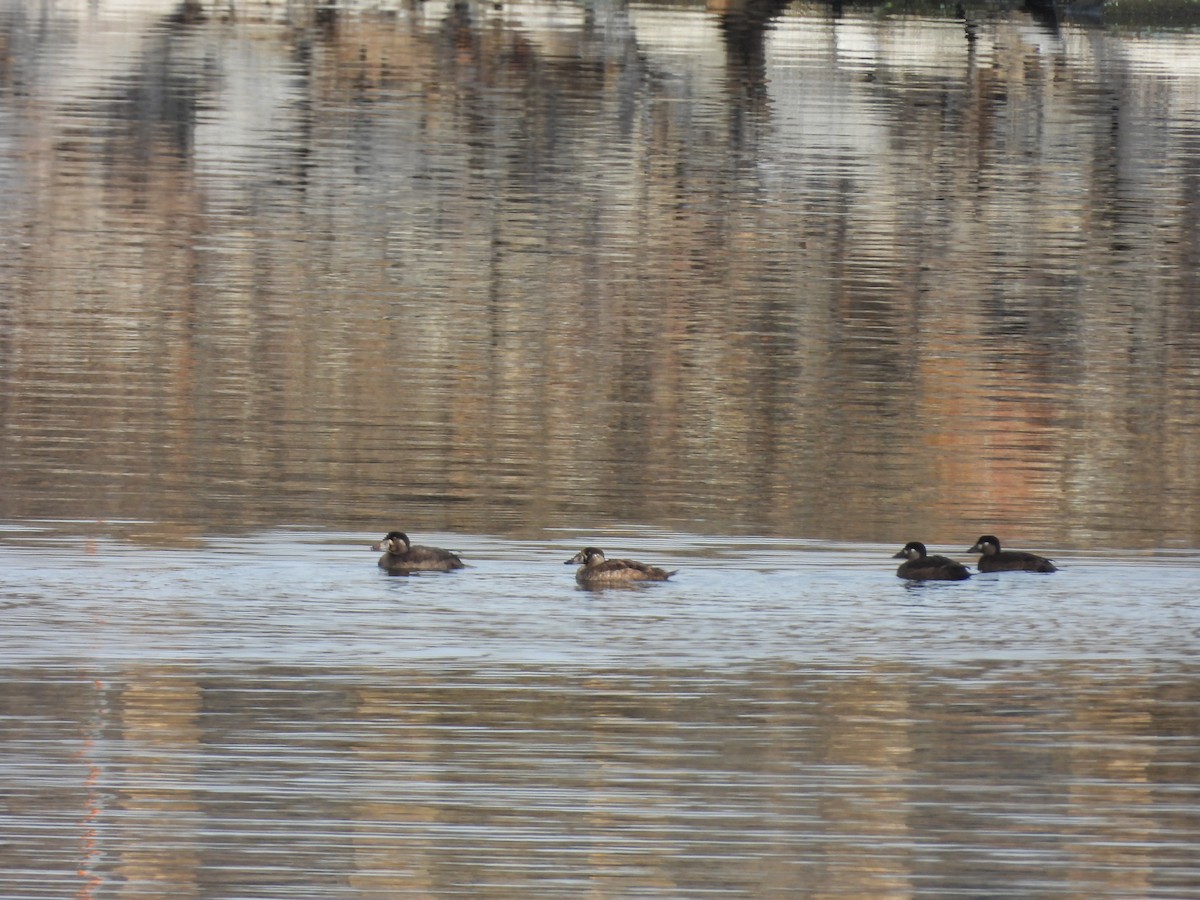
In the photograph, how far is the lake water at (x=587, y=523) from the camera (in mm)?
13703

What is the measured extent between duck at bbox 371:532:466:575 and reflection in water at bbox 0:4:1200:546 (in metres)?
1.98

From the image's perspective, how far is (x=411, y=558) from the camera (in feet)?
61.1

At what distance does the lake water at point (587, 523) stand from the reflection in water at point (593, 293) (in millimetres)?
125

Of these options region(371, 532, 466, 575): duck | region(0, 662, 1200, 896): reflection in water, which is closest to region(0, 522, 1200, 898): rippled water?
region(0, 662, 1200, 896): reflection in water

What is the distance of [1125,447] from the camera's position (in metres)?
26.5

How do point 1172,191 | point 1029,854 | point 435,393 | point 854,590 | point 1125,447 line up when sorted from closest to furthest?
point 1029,854, point 854,590, point 1125,447, point 435,393, point 1172,191

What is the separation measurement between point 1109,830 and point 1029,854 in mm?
707

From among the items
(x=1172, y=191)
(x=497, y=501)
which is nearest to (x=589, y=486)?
(x=497, y=501)

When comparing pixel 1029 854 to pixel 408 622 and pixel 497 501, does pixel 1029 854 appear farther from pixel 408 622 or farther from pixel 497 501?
pixel 497 501

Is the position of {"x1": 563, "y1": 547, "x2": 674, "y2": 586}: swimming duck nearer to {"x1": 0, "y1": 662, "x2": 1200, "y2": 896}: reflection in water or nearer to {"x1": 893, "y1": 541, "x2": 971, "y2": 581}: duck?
{"x1": 893, "y1": 541, "x2": 971, "y2": 581}: duck

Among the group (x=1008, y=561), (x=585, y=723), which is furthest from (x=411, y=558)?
(x=1008, y=561)

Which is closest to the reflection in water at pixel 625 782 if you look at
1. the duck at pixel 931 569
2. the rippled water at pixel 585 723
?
the rippled water at pixel 585 723

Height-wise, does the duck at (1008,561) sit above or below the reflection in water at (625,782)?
above

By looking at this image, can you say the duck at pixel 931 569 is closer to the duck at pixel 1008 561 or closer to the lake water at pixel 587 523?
the lake water at pixel 587 523
